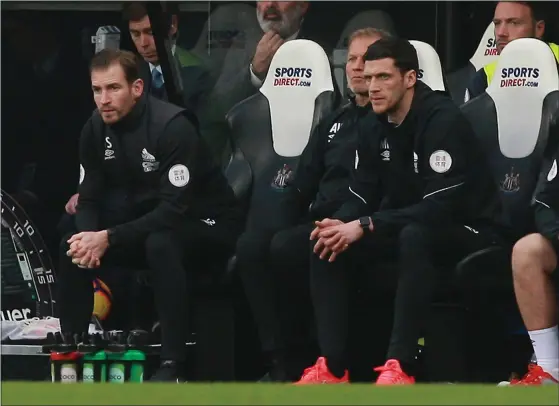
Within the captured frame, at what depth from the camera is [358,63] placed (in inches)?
266

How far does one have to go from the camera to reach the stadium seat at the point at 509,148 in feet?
22.0

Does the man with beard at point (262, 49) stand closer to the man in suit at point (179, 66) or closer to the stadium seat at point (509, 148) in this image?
the man in suit at point (179, 66)

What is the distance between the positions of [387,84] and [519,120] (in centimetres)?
61

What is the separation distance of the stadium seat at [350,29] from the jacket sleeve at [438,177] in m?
0.54

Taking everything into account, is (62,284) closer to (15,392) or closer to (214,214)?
(214,214)

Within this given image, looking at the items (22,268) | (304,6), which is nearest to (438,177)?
(304,6)

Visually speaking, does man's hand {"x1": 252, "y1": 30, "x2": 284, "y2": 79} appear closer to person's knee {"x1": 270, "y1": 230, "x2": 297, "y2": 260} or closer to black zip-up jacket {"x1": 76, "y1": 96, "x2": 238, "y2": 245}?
black zip-up jacket {"x1": 76, "y1": 96, "x2": 238, "y2": 245}

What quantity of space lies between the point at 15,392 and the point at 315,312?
4.35 feet

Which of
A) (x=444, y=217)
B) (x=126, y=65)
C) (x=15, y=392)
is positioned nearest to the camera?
(x=15, y=392)

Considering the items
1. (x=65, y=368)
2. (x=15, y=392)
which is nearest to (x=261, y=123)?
(x=65, y=368)

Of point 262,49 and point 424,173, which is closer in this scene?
point 424,173

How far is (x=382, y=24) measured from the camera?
6859 millimetres

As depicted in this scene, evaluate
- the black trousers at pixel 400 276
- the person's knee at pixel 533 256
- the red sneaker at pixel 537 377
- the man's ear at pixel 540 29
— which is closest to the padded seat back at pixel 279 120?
the black trousers at pixel 400 276

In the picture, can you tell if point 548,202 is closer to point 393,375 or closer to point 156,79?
point 393,375
